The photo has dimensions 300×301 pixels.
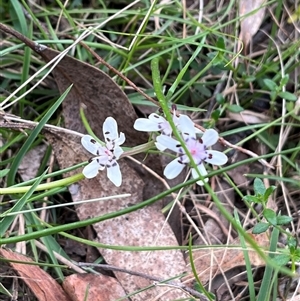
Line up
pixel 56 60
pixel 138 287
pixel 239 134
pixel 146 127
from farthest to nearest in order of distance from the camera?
pixel 239 134, pixel 56 60, pixel 138 287, pixel 146 127

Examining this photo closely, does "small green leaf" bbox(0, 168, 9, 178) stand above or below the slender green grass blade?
below

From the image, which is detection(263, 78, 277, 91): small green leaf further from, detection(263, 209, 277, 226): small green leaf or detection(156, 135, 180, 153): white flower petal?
detection(156, 135, 180, 153): white flower petal

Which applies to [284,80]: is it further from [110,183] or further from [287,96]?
[110,183]

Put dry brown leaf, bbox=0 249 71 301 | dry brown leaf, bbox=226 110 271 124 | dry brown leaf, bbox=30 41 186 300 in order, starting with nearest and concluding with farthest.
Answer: dry brown leaf, bbox=0 249 71 301 < dry brown leaf, bbox=30 41 186 300 < dry brown leaf, bbox=226 110 271 124

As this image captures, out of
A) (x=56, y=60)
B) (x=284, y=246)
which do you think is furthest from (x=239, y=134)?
(x=56, y=60)

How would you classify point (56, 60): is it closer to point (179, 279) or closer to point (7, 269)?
point (7, 269)

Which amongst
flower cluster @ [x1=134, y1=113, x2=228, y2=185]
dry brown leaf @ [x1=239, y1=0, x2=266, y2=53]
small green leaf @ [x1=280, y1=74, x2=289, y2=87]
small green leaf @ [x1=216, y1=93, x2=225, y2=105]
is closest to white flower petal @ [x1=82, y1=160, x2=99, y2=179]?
flower cluster @ [x1=134, y1=113, x2=228, y2=185]

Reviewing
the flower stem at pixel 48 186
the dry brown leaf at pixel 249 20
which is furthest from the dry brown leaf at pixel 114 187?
the dry brown leaf at pixel 249 20

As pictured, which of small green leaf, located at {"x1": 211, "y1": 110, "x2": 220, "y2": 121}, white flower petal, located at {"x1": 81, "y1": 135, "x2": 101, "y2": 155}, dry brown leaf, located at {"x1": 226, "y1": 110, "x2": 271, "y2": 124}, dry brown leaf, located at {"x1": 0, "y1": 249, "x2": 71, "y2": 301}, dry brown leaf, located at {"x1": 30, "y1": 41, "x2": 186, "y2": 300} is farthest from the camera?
dry brown leaf, located at {"x1": 226, "y1": 110, "x2": 271, "y2": 124}

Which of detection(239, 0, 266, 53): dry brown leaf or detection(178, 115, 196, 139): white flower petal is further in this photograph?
detection(239, 0, 266, 53): dry brown leaf
